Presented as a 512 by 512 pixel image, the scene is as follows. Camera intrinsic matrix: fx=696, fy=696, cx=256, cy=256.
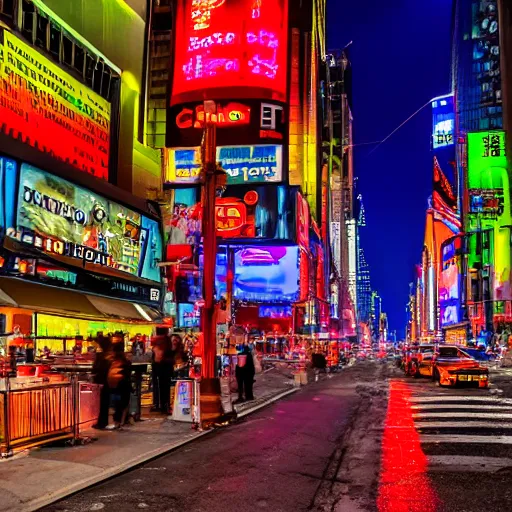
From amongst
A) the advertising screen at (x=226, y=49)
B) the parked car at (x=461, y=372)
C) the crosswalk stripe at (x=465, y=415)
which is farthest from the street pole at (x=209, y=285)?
the advertising screen at (x=226, y=49)

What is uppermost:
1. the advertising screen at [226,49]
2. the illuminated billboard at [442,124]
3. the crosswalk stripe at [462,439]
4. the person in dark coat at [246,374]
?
the illuminated billboard at [442,124]

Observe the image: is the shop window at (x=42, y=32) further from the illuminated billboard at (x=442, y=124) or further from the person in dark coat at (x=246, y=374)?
the illuminated billboard at (x=442, y=124)

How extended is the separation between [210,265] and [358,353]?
83.0m

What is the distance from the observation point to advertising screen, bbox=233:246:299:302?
167 feet

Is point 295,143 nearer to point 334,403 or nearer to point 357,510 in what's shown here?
point 334,403

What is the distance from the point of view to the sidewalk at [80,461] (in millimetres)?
7469

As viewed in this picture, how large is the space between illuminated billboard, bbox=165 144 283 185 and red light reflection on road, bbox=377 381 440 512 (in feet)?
96.5

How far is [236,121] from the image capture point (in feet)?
143

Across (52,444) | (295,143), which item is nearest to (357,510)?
(52,444)

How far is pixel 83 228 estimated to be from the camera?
1174 inches

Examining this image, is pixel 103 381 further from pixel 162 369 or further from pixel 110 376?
pixel 162 369

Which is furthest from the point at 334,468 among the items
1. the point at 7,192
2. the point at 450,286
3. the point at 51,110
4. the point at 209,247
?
the point at 450,286

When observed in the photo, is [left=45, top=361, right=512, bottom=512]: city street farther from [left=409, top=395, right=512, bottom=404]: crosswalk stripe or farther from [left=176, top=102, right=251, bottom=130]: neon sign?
[left=176, top=102, right=251, bottom=130]: neon sign

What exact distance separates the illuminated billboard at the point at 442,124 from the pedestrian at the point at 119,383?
11201cm
